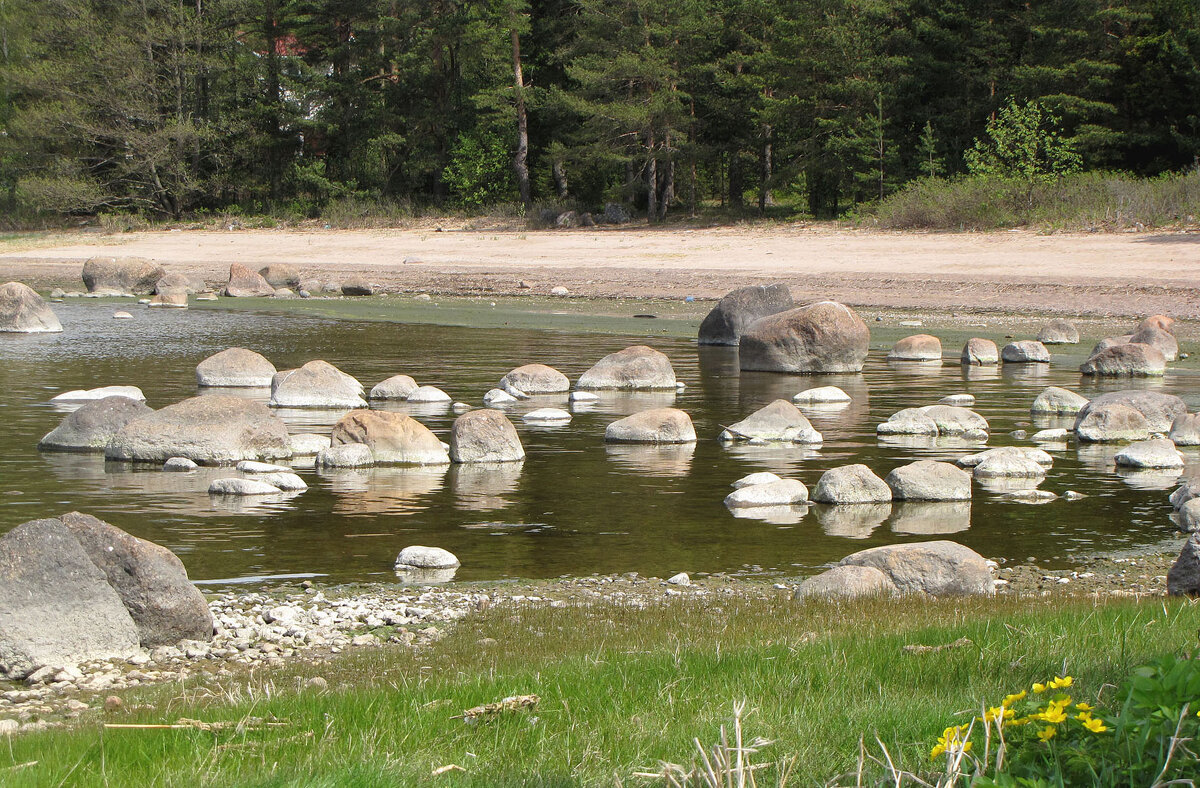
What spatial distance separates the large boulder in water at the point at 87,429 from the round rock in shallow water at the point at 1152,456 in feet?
32.8

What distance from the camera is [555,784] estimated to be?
317cm

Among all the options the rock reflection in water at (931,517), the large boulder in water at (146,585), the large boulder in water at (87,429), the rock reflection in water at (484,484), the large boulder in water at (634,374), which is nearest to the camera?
the large boulder in water at (146,585)

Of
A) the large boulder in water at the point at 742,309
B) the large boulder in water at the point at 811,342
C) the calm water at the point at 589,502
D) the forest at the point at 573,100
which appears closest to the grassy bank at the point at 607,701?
the calm water at the point at 589,502

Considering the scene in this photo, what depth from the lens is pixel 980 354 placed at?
1948 centimetres

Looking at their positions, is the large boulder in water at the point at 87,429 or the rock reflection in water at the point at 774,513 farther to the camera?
the large boulder in water at the point at 87,429

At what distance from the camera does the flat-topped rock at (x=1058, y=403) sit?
14.6 metres

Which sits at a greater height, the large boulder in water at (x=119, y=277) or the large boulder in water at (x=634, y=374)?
the large boulder in water at (x=119, y=277)

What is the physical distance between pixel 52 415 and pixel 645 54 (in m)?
29.7

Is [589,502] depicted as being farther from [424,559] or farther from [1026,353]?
[1026,353]

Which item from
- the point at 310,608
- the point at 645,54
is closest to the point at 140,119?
the point at 645,54

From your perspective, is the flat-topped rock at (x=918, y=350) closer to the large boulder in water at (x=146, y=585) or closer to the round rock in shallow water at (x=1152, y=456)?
the round rock in shallow water at (x=1152, y=456)

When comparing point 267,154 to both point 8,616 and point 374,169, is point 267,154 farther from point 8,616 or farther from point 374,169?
point 8,616

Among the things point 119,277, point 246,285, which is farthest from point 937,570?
point 119,277

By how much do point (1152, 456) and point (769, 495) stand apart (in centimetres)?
429
